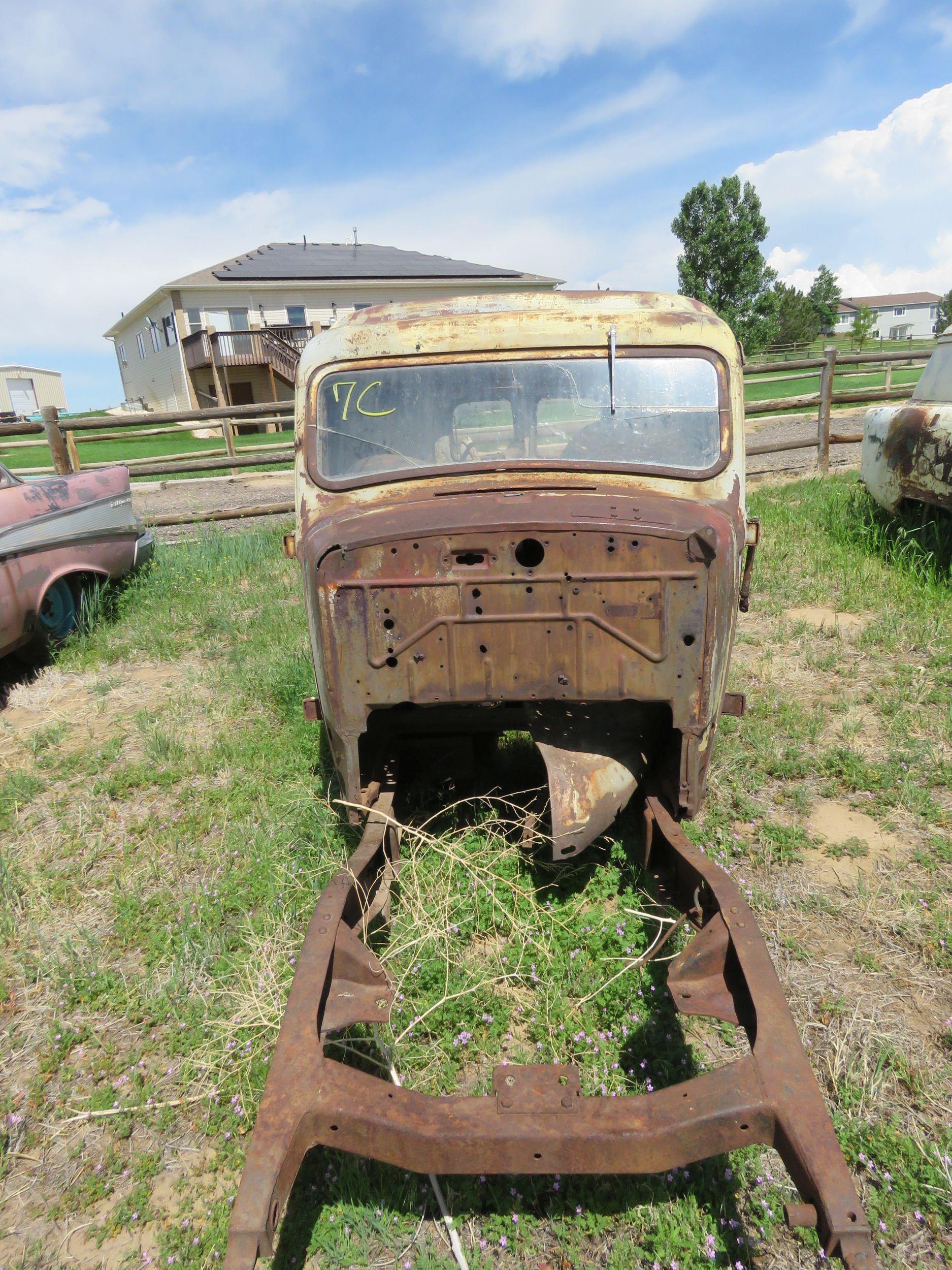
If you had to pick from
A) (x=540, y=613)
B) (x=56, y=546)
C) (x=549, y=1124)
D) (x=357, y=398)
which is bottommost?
Result: (x=549, y=1124)

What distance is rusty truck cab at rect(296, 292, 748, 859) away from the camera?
2.56 meters

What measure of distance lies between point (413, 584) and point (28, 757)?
326 cm

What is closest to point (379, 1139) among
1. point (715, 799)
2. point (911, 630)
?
point (715, 799)

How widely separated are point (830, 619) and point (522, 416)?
3.55 metres

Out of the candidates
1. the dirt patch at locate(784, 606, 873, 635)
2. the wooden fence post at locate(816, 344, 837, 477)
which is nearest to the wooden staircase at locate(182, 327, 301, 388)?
the wooden fence post at locate(816, 344, 837, 477)

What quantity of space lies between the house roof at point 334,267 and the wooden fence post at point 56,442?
20.8 meters

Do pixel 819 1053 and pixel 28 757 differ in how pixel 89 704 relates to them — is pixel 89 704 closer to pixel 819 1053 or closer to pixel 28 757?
pixel 28 757

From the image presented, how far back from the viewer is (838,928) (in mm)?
2941

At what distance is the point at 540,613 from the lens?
2.57m

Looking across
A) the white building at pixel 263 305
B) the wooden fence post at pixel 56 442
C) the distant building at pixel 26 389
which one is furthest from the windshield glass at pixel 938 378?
the distant building at pixel 26 389

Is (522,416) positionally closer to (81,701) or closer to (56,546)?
(81,701)

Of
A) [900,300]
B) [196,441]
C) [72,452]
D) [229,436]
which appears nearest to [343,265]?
[196,441]

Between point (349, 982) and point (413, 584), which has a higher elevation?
point (413, 584)

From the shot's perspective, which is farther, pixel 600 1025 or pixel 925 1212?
pixel 600 1025
